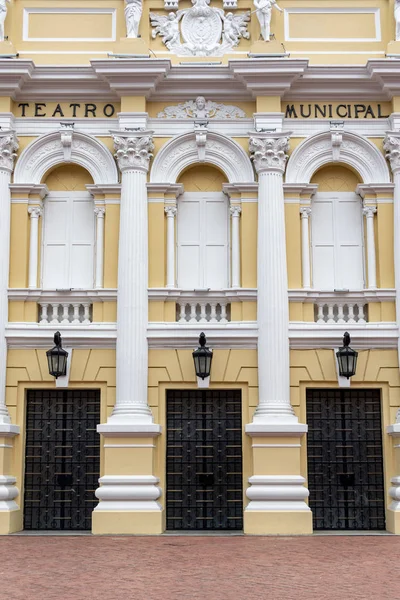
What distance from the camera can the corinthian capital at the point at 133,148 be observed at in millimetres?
19500

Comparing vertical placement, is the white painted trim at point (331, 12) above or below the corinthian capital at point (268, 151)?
above

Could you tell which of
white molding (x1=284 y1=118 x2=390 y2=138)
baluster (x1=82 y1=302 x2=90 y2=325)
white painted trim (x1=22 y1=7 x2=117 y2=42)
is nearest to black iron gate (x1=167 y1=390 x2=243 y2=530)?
baluster (x1=82 y1=302 x2=90 y2=325)

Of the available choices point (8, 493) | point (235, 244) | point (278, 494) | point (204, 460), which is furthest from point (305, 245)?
point (8, 493)

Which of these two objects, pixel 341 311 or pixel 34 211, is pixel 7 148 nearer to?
pixel 34 211

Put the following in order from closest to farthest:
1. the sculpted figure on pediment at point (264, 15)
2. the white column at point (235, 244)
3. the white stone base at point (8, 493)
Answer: the white stone base at point (8, 493) < the white column at point (235, 244) < the sculpted figure on pediment at point (264, 15)

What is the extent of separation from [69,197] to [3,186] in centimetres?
151

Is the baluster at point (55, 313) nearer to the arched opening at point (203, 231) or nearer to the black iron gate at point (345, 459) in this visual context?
the arched opening at point (203, 231)

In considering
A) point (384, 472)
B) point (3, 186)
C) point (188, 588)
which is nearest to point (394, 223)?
point (384, 472)

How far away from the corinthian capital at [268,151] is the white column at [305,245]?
→ 109 centimetres

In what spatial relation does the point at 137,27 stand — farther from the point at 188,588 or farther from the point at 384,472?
the point at 188,588

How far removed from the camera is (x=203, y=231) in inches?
781

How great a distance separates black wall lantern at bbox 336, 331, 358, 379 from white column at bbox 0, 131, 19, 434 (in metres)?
7.04

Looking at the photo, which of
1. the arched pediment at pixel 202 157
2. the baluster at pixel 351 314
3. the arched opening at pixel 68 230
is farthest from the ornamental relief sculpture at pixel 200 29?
the baluster at pixel 351 314

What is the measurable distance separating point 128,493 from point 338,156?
880cm
